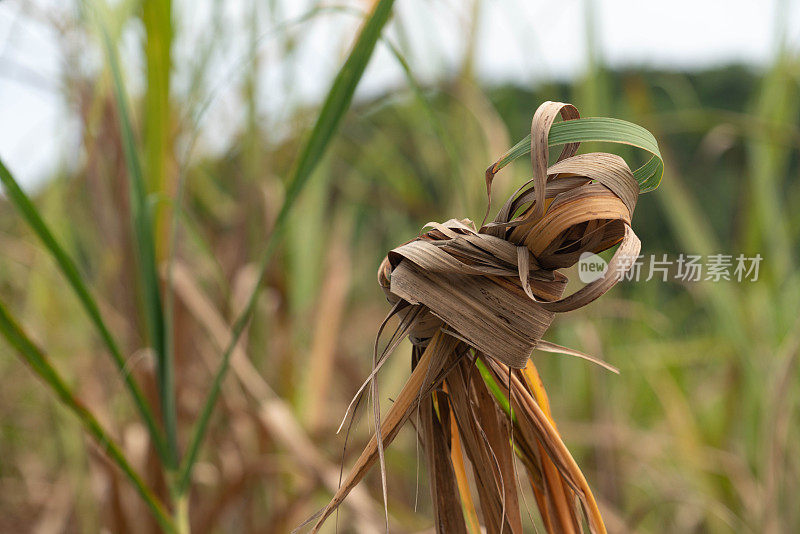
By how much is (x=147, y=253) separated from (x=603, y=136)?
0.60 ft

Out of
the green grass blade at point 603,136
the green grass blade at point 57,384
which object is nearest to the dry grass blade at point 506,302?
the green grass blade at point 603,136

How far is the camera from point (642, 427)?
85 cm

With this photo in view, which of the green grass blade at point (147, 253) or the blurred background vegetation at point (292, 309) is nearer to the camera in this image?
the green grass blade at point (147, 253)

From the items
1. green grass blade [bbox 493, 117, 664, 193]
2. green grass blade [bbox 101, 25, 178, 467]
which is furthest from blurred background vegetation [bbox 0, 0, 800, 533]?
green grass blade [bbox 493, 117, 664, 193]

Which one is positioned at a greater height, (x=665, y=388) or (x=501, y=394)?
(x=501, y=394)

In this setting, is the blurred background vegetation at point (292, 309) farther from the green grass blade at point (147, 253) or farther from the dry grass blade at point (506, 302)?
the dry grass blade at point (506, 302)

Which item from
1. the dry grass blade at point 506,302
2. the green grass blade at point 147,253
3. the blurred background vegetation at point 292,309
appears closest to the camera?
the dry grass blade at point 506,302

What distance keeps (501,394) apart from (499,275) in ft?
0.10

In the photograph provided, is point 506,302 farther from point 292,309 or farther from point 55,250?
point 292,309

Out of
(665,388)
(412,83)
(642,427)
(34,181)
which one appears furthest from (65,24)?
(642,427)

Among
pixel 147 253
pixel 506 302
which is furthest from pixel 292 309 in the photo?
pixel 506 302

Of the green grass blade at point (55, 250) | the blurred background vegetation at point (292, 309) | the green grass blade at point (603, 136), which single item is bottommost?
the blurred background vegetation at point (292, 309)

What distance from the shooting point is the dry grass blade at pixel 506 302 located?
10 centimetres

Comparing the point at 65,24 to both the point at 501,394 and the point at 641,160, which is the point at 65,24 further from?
the point at 641,160
